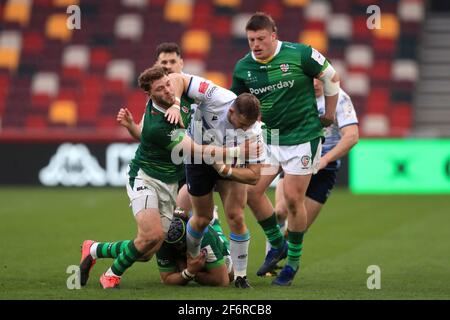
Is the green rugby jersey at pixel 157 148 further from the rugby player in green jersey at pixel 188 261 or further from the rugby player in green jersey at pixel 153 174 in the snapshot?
the rugby player in green jersey at pixel 188 261

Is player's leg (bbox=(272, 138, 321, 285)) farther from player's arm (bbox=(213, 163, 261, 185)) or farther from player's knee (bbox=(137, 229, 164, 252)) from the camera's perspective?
player's knee (bbox=(137, 229, 164, 252))

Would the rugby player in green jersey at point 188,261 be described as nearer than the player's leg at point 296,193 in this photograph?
Yes

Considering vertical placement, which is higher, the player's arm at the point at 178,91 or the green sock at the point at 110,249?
the player's arm at the point at 178,91

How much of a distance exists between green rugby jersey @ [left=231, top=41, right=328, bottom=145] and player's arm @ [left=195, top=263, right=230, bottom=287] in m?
1.13

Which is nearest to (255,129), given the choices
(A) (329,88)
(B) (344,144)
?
(A) (329,88)

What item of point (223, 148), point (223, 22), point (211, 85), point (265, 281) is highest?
point (223, 22)

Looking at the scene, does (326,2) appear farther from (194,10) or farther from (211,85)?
(211,85)

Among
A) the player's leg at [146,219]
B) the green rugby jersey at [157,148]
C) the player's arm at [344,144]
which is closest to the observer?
the green rugby jersey at [157,148]

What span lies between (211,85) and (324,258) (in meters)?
2.68

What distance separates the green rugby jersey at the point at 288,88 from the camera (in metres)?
8.12

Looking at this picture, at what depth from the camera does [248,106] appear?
7.48 metres

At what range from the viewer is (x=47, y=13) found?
21484 millimetres

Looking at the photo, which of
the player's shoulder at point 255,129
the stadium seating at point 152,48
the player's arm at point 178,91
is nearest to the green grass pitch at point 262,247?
the player's shoulder at point 255,129

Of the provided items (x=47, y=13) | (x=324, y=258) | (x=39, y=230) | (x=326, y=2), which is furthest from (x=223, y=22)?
(x=324, y=258)
